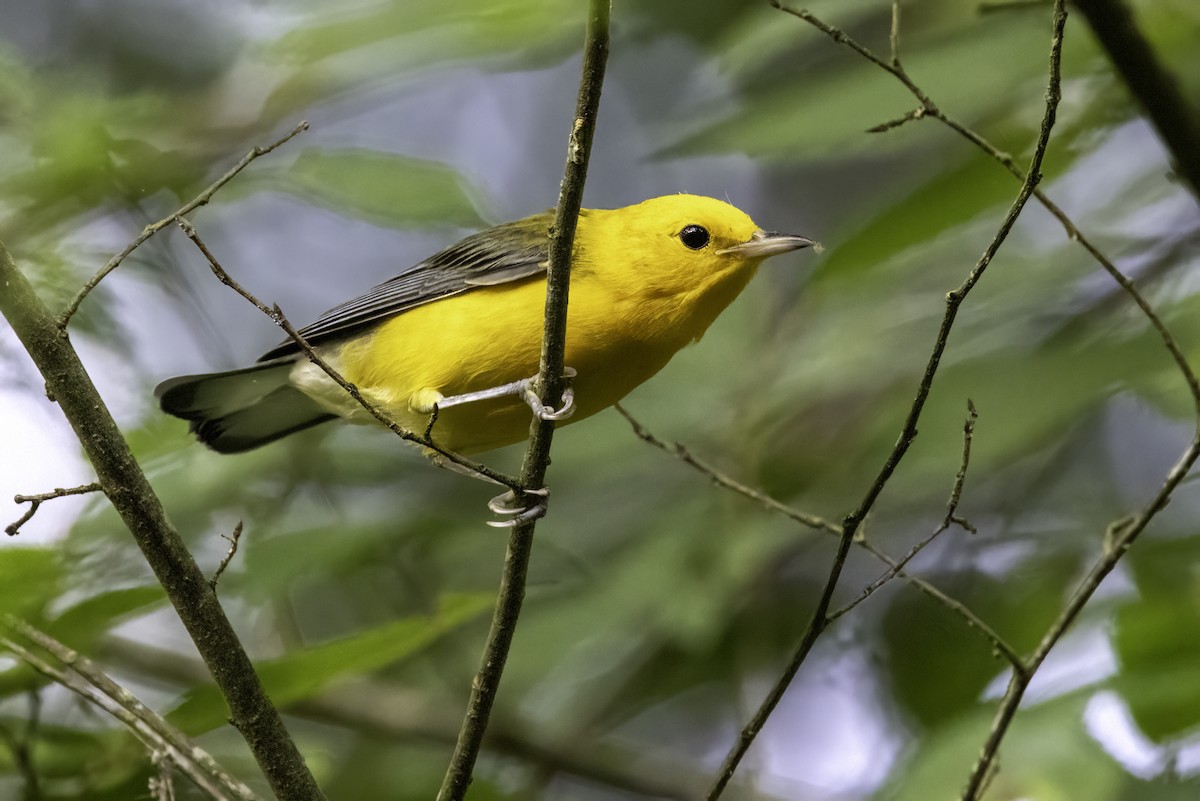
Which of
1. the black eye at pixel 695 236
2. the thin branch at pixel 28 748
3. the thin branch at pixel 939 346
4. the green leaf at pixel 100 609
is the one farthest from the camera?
the black eye at pixel 695 236

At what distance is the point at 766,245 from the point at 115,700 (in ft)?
8.55

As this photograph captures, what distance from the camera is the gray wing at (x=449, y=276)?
470 cm

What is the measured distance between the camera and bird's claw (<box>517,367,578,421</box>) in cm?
334

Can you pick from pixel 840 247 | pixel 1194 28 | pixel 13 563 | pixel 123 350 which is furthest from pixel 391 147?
pixel 1194 28

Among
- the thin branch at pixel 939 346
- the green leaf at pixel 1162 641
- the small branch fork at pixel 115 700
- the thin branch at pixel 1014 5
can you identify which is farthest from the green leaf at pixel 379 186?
the green leaf at pixel 1162 641

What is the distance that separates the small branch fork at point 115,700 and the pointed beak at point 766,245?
248cm

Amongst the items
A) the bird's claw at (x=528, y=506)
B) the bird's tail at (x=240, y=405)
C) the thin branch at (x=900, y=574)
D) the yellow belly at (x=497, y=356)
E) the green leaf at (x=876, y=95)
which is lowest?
the thin branch at (x=900, y=574)

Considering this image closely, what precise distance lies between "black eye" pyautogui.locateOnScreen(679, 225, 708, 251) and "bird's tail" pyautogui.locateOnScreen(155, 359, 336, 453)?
1660mm

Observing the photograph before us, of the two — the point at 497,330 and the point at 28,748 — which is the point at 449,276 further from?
the point at 28,748

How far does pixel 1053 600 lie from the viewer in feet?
16.3

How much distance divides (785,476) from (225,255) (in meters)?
2.89

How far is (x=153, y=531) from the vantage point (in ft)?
10.2

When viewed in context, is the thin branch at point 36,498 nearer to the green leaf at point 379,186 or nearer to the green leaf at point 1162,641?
the green leaf at point 379,186

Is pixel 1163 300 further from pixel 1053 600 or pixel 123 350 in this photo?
pixel 123 350
